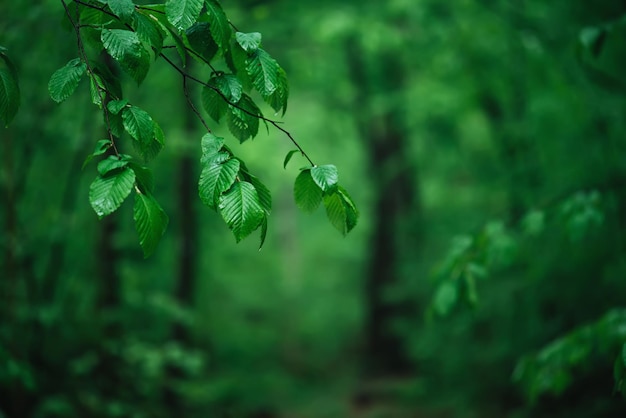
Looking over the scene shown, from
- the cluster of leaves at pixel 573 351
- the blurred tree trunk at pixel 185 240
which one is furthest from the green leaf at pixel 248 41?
the blurred tree trunk at pixel 185 240

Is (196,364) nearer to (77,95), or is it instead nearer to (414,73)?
(77,95)

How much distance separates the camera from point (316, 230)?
1914cm

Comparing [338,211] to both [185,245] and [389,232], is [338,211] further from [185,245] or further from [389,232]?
[389,232]

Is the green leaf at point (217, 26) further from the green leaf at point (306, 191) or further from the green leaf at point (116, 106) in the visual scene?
the green leaf at point (306, 191)

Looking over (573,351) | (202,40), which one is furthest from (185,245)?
(202,40)

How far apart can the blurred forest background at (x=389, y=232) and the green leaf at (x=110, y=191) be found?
160cm

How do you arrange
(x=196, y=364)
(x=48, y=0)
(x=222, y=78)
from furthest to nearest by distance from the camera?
(x=196, y=364) → (x=48, y=0) → (x=222, y=78)

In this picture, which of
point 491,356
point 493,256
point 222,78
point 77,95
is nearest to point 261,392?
point 491,356

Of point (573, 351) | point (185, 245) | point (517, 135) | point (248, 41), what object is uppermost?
point (185, 245)

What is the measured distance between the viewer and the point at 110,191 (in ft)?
4.28

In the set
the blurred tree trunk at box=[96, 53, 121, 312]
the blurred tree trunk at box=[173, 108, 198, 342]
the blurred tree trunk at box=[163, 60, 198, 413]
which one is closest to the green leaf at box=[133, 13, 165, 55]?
the blurred tree trunk at box=[96, 53, 121, 312]

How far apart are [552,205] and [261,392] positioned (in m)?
8.13

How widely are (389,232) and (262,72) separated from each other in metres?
9.96

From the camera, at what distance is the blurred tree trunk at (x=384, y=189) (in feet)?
35.0
